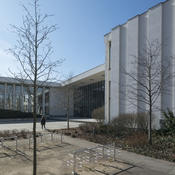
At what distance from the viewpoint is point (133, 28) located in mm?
18234

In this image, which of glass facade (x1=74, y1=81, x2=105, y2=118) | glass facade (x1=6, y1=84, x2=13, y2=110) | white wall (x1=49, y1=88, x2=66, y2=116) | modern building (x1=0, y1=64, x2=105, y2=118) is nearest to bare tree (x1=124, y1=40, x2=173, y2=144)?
modern building (x1=0, y1=64, x2=105, y2=118)

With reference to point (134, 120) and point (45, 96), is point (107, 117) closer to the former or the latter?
point (134, 120)

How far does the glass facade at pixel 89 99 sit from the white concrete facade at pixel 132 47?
16.0 meters

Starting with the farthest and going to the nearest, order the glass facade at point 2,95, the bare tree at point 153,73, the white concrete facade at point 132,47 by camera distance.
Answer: the glass facade at point 2,95 → the white concrete facade at point 132,47 → the bare tree at point 153,73

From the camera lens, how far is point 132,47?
1820 cm

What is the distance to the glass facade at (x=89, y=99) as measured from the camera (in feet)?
122

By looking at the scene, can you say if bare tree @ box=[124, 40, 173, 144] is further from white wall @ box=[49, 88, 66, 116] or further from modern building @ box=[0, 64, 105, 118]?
white wall @ box=[49, 88, 66, 116]

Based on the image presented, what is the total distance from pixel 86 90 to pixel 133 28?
963 inches

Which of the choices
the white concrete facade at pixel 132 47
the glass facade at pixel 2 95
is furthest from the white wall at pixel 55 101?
the white concrete facade at pixel 132 47

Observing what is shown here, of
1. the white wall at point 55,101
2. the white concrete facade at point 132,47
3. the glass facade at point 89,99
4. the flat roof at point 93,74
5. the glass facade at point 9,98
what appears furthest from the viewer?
the white wall at point 55,101

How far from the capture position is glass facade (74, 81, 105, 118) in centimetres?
3716

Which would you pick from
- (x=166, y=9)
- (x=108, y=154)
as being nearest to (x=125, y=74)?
(x=166, y=9)

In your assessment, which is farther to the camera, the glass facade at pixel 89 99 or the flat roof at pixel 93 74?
the glass facade at pixel 89 99

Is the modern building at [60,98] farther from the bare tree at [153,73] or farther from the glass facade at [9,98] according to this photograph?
the bare tree at [153,73]
